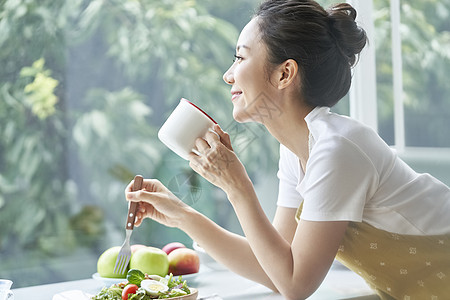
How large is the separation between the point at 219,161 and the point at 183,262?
41cm

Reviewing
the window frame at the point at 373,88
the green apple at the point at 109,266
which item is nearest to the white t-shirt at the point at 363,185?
the green apple at the point at 109,266

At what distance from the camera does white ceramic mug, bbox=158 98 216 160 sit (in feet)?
3.10

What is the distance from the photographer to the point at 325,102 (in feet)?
3.35

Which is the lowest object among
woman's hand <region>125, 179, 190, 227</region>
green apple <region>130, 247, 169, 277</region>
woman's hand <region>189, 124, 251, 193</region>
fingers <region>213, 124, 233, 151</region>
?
green apple <region>130, 247, 169, 277</region>

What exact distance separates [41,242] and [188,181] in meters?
0.67

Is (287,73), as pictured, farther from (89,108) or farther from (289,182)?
(89,108)

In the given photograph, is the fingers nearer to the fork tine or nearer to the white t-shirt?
the white t-shirt

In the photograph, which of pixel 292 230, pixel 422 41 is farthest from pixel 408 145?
pixel 292 230

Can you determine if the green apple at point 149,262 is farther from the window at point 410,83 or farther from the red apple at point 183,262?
the window at point 410,83

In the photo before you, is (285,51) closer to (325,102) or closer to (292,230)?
(325,102)

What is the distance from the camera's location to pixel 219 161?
37.8 inches

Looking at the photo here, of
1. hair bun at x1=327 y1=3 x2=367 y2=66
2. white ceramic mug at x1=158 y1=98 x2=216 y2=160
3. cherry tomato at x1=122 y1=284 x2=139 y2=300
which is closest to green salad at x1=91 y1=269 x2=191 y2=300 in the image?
cherry tomato at x1=122 y1=284 x2=139 y2=300

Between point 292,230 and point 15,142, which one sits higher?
point 15,142

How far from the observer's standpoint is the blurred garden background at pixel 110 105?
4.95 feet
